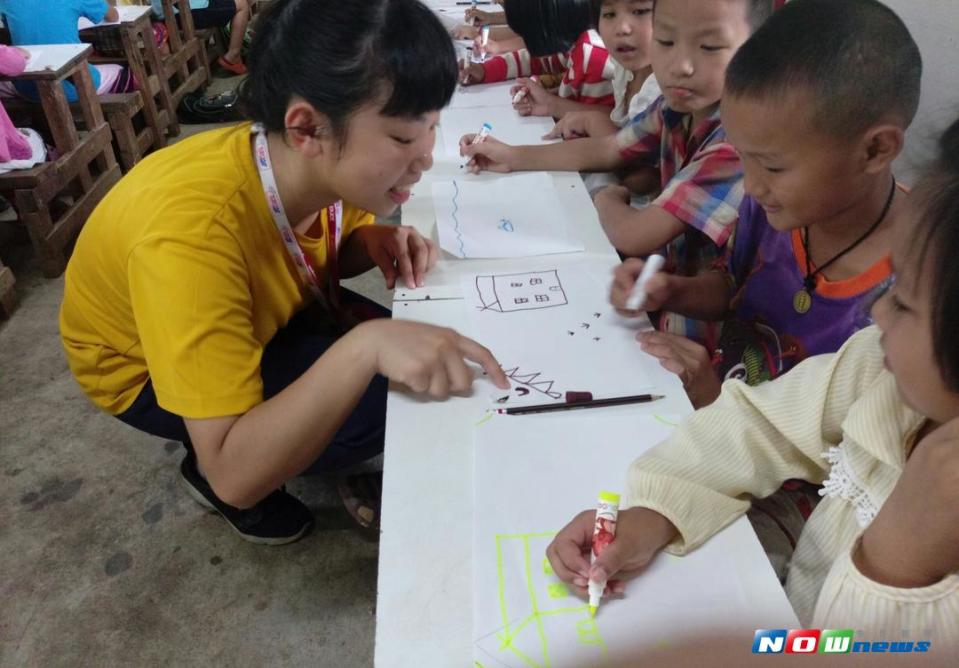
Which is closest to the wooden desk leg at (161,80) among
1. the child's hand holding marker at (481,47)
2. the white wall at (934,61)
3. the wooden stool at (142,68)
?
the wooden stool at (142,68)

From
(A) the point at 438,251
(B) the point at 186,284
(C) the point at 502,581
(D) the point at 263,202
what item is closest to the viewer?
(C) the point at 502,581

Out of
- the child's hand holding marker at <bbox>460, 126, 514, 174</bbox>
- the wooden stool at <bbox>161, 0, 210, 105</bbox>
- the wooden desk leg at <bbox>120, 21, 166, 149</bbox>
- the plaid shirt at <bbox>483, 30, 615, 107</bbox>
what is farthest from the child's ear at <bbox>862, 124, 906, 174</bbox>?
the wooden stool at <bbox>161, 0, 210, 105</bbox>

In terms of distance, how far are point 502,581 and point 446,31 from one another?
2.31 ft

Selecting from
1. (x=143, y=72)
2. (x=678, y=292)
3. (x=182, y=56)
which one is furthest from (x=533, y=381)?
(x=182, y=56)

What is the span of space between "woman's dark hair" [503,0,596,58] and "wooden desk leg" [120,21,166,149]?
6.75ft

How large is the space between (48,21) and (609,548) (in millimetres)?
2992

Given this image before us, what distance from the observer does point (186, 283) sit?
851mm

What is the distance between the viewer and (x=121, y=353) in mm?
1180

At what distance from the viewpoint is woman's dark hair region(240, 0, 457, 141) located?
0.87m

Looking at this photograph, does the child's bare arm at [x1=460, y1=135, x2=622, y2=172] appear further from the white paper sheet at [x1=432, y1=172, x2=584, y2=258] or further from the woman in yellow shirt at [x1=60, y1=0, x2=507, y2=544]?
the woman in yellow shirt at [x1=60, y1=0, x2=507, y2=544]

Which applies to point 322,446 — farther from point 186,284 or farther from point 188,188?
point 188,188

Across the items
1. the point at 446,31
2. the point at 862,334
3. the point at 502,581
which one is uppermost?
the point at 446,31

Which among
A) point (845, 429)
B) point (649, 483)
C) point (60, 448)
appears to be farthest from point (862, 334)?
point (60, 448)

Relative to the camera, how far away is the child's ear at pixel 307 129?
2.99 feet
